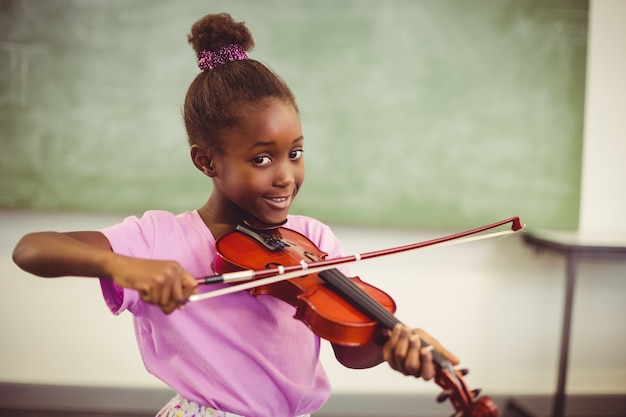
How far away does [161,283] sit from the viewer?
0.68m

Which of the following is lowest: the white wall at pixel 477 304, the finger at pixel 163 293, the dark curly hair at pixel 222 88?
the white wall at pixel 477 304

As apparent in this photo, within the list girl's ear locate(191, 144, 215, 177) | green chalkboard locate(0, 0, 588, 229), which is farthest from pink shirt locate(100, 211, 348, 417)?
green chalkboard locate(0, 0, 588, 229)

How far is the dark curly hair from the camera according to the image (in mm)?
923

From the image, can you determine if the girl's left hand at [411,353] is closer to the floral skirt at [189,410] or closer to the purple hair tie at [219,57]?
the floral skirt at [189,410]

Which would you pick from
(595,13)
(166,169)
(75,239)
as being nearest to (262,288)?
(75,239)

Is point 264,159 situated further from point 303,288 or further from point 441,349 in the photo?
point 441,349

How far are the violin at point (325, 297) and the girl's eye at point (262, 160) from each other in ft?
0.44

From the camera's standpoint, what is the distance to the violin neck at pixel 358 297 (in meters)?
0.82

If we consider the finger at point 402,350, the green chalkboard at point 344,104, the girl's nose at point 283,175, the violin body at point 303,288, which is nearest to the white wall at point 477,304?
the green chalkboard at point 344,104

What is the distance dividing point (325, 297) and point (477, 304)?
177 centimetres

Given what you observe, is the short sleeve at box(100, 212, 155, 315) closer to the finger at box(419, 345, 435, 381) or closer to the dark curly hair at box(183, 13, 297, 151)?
the dark curly hair at box(183, 13, 297, 151)

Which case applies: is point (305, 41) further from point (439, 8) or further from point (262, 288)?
point (262, 288)

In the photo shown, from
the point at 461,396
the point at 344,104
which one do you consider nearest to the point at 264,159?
the point at 461,396

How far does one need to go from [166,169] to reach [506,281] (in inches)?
58.0
